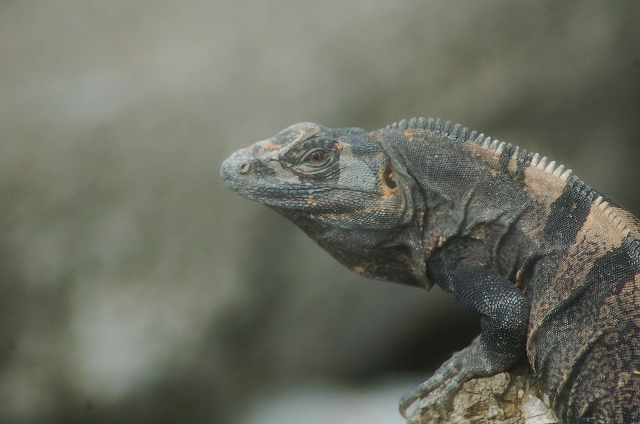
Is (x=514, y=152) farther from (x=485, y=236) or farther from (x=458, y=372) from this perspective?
(x=458, y=372)

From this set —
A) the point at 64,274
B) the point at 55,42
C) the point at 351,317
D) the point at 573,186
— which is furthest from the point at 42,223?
the point at 573,186

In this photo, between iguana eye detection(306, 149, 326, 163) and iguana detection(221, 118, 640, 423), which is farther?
iguana eye detection(306, 149, 326, 163)

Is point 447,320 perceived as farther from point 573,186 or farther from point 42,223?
point 42,223

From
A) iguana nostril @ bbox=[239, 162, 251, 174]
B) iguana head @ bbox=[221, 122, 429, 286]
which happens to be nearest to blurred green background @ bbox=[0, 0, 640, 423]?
iguana head @ bbox=[221, 122, 429, 286]

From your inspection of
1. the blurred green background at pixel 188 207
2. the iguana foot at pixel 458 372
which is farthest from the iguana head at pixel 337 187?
the blurred green background at pixel 188 207

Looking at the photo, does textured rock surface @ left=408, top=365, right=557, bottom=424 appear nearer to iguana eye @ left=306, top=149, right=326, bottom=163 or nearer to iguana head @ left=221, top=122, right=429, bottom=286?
iguana head @ left=221, top=122, right=429, bottom=286

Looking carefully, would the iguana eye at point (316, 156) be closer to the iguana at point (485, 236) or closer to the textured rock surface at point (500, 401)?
the iguana at point (485, 236)
